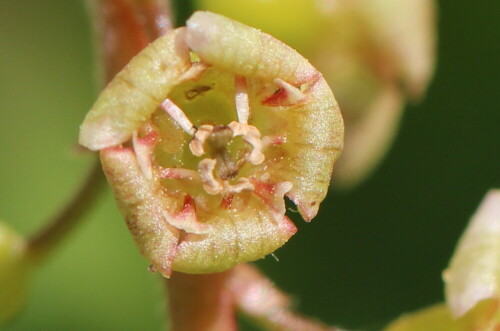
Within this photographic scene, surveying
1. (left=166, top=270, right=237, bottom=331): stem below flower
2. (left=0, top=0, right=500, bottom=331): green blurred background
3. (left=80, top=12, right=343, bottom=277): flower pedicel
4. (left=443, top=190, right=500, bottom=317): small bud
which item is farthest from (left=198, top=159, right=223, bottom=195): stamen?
(left=0, top=0, right=500, bottom=331): green blurred background

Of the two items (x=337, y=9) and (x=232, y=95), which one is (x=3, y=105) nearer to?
(x=337, y=9)

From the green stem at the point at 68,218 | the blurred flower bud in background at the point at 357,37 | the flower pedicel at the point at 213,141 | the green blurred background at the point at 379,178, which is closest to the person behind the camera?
the flower pedicel at the point at 213,141

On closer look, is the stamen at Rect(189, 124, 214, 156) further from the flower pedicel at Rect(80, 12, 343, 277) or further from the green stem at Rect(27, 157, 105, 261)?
the green stem at Rect(27, 157, 105, 261)

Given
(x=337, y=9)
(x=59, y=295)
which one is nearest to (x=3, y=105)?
(x=59, y=295)

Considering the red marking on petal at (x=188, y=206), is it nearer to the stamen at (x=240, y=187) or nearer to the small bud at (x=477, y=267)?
the stamen at (x=240, y=187)

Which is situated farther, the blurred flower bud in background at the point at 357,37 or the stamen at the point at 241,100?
the blurred flower bud in background at the point at 357,37

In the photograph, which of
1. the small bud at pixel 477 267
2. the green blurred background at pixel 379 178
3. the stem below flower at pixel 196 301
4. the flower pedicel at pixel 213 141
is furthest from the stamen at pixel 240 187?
the green blurred background at pixel 379 178

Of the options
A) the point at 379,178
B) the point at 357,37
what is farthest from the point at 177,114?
the point at 379,178
